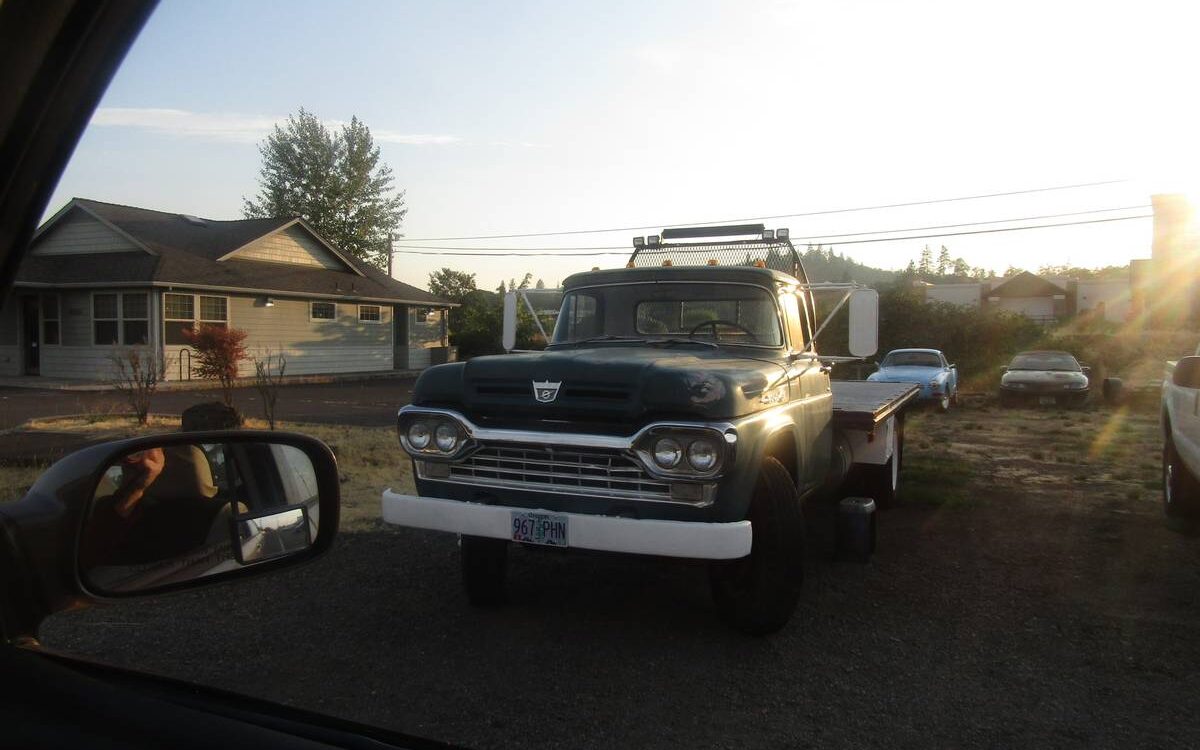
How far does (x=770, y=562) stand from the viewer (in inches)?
200

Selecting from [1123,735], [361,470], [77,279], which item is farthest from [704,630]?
[77,279]

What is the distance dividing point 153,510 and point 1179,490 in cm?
894

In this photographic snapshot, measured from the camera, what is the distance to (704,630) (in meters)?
5.52

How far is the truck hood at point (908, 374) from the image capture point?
68.5 feet

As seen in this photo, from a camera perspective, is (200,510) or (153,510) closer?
(153,510)

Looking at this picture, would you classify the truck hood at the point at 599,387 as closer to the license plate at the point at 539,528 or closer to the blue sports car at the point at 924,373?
the license plate at the point at 539,528

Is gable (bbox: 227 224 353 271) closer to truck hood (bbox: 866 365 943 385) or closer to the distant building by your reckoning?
truck hood (bbox: 866 365 943 385)

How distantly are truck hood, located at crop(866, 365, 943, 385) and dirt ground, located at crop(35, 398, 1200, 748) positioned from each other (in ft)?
42.6

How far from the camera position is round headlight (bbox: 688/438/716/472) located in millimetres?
4703

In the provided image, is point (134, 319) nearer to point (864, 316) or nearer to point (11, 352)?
point (11, 352)

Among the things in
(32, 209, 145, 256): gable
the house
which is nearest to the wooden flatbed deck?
the house

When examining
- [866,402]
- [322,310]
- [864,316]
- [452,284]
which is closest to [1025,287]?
[452,284]

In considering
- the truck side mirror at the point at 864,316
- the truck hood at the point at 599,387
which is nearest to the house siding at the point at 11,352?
the truck hood at the point at 599,387

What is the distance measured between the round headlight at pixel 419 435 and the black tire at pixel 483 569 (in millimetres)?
673
